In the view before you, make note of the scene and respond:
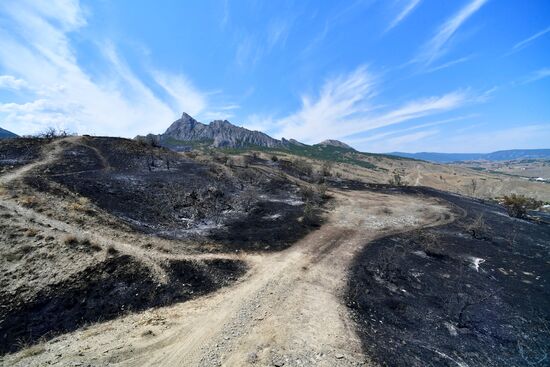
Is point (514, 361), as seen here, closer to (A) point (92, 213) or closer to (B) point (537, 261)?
(B) point (537, 261)

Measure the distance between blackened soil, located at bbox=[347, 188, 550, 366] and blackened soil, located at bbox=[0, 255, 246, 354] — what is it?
312 inches

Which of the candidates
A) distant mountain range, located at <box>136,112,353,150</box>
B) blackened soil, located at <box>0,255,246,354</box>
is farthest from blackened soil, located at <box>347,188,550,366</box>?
distant mountain range, located at <box>136,112,353,150</box>

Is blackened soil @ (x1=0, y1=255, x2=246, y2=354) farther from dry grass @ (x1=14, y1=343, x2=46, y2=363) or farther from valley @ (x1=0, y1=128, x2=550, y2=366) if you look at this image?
dry grass @ (x1=14, y1=343, x2=46, y2=363)

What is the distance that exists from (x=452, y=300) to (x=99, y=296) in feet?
56.3

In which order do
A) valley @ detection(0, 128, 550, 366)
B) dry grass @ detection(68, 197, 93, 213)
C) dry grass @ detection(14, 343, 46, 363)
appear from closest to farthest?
dry grass @ detection(14, 343, 46, 363)
valley @ detection(0, 128, 550, 366)
dry grass @ detection(68, 197, 93, 213)

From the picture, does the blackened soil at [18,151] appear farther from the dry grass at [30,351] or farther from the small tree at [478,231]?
the small tree at [478,231]

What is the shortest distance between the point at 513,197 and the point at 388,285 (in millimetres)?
35517

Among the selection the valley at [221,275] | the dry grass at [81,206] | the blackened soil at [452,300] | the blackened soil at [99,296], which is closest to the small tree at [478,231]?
the blackened soil at [452,300]

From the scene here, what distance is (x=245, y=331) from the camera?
1084 centimetres

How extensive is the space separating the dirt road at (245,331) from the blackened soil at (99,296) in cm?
63

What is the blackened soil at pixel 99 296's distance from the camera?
34.8 ft

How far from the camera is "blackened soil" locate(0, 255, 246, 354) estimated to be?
10609 millimetres

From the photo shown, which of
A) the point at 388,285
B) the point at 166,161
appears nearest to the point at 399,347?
the point at 388,285

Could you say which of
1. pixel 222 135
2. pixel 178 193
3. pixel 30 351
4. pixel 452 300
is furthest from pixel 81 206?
pixel 222 135
